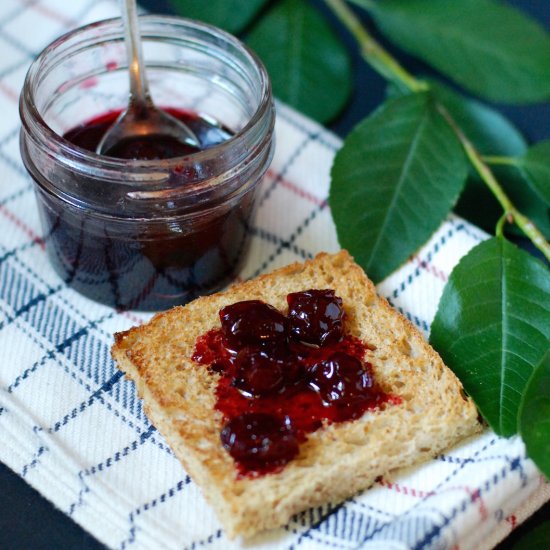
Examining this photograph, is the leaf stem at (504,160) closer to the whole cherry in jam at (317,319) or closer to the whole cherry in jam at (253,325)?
the whole cherry in jam at (317,319)

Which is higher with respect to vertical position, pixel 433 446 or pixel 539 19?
pixel 539 19

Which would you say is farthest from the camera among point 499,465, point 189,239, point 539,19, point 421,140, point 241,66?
point 539,19

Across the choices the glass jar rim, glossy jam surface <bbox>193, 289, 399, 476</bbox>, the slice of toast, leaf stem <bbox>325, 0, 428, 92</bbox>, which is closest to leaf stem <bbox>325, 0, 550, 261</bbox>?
leaf stem <bbox>325, 0, 428, 92</bbox>

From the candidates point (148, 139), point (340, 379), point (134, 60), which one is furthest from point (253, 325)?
point (134, 60)

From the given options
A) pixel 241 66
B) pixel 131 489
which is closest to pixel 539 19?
pixel 241 66

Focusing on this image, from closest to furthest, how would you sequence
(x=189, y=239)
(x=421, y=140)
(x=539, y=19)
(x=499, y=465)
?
(x=499, y=465)
(x=189, y=239)
(x=421, y=140)
(x=539, y=19)

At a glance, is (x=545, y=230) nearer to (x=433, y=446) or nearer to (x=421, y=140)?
(x=421, y=140)

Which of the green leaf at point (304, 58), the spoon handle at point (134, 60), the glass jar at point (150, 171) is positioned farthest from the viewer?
the green leaf at point (304, 58)

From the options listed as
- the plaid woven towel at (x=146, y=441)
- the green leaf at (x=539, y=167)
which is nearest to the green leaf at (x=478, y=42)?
the green leaf at (x=539, y=167)
